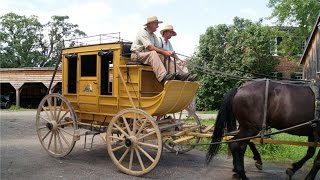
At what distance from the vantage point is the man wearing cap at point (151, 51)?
22.6ft

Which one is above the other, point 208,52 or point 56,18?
point 56,18

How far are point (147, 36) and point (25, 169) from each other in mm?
3424

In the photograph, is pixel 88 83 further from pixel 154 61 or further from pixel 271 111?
pixel 271 111

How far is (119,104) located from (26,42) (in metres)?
45.2

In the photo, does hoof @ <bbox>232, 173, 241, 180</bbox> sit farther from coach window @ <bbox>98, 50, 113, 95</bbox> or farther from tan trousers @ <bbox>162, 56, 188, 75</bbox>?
coach window @ <bbox>98, 50, 113, 95</bbox>

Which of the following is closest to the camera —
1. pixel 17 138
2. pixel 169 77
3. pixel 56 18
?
pixel 169 77

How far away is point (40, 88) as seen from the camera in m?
33.8

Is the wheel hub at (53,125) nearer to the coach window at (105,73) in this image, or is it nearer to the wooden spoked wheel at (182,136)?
the coach window at (105,73)

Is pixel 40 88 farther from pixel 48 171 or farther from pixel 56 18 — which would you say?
pixel 48 171

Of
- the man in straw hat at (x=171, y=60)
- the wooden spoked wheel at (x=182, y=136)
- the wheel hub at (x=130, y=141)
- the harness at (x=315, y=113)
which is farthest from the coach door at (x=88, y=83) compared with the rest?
the harness at (x=315, y=113)

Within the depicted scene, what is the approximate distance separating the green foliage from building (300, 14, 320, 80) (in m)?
29.4

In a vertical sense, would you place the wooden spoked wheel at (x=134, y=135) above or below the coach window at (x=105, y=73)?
below

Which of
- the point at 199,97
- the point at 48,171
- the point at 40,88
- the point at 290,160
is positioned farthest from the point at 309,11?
the point at 48,171

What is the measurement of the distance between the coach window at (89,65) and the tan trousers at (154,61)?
4.13ft
